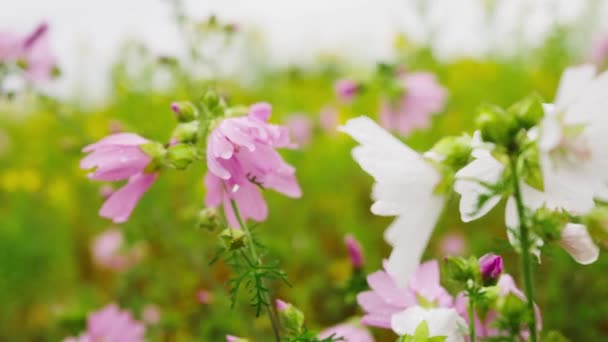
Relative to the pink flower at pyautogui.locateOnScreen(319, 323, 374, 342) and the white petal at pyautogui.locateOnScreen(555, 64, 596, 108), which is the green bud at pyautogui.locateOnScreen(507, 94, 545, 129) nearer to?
the white petal at pyautogui.locateOnScreen(555, 64, 596, 108)

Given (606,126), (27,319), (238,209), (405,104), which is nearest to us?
(606,126)

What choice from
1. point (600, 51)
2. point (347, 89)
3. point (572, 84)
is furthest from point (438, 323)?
point (600, 51)

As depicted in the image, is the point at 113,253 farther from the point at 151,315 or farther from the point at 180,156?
the point at 180,156

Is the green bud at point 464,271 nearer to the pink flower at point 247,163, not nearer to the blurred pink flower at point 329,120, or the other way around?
the pink flower at point 247,163

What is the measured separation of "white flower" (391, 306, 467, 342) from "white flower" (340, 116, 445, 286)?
0.14m

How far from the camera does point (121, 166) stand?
90 centimetres

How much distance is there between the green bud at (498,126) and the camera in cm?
60

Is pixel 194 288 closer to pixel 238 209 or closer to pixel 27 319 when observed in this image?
pixel 27 319

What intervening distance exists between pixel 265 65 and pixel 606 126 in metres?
3.95

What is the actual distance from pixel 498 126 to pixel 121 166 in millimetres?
494

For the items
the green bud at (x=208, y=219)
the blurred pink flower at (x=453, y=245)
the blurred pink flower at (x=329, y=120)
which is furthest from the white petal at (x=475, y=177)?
the blurred pink flower at (x=329, y=120)

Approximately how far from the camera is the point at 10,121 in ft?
16.4

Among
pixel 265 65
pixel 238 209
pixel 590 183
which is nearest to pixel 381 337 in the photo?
pixel 238 209

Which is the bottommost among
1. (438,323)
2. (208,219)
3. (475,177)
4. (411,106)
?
(438,323)
